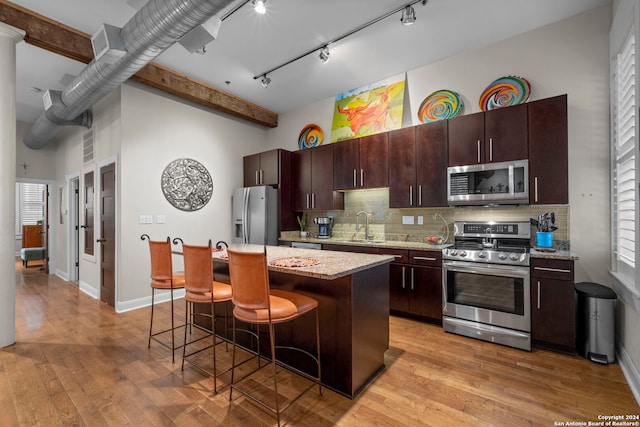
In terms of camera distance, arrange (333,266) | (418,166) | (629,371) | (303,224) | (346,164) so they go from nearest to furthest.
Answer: (333,266) → (629,371) → (418,166) → (346,164) → (303,224)

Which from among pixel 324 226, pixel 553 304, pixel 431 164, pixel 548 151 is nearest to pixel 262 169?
pixel 324 226

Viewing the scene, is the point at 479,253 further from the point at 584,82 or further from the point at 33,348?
the point at 33,348

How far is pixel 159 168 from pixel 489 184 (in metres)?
4.47

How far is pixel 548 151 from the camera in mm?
2930

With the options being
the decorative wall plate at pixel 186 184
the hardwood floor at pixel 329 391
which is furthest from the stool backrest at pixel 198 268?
the decorative wall plate at pixel 186 184

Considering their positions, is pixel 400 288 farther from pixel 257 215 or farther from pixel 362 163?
pixel 257 215

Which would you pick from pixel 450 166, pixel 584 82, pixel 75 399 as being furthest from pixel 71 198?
pixel 584 82

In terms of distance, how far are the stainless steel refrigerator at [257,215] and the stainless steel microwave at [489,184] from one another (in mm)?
2785

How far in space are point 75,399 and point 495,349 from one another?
349cm

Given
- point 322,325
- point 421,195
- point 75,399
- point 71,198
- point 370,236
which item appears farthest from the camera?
point 71,198

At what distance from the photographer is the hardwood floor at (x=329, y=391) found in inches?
72.1

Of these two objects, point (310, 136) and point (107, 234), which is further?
point (310, 136)

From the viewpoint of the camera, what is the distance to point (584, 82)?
3.04 metres

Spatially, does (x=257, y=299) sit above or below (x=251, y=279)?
below
